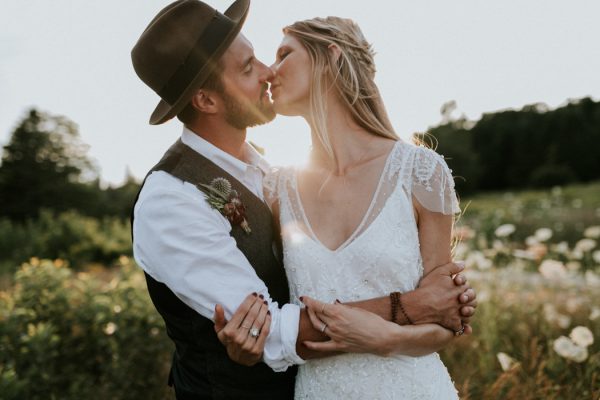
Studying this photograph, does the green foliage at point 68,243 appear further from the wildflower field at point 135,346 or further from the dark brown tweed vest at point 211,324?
the dark brown tweed vest at point 211,324

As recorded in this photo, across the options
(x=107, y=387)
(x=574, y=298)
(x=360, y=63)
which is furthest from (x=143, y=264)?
(x=574, y=298)

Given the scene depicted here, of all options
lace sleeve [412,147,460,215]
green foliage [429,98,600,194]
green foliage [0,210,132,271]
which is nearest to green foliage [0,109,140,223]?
green foliage [0,210,132,271]

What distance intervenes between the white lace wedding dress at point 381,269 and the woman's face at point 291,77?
64 centimetres

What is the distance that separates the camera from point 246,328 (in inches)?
80.3

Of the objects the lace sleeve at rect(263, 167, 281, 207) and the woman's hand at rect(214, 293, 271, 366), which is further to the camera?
the lace sleeve at rect(263, 167, 281, 207)

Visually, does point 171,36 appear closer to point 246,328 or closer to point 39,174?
point 246,328

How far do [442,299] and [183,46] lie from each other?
1.80m

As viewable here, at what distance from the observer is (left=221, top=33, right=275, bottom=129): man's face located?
2859 mm

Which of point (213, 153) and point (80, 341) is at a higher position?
point (213, 153)

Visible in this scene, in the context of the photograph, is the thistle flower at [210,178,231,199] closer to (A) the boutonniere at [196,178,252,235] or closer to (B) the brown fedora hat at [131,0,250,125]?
(A) the boutonniere at [196,178,252,235]

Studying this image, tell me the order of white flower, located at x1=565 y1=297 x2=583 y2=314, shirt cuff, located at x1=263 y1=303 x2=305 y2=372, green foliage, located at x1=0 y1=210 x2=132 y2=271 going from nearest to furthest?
shirt cuff, located at x1=263 y1=303 x2=305 y2=372
white flower, located at x1=565 y1=297 x2=583 y2=314
green foliage, located at x1=0 y1=210 x2=132 y2=271

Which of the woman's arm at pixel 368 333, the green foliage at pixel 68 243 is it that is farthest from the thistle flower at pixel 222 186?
the green foliage at pixel 68 243

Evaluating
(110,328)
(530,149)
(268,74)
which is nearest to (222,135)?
(268,74)

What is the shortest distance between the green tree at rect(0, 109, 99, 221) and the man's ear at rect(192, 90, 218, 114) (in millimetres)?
38412
